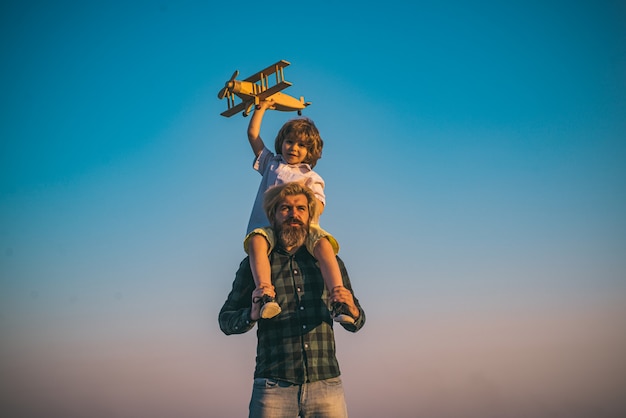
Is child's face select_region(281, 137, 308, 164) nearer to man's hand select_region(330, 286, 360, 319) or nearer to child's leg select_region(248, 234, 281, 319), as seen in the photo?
child's leg select_region(248, 234, 281, 319)

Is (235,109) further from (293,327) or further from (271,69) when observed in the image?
(293,327)

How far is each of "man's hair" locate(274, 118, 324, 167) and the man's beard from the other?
2.04m

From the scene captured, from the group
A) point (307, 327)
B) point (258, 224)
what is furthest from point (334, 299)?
point (258, 224)

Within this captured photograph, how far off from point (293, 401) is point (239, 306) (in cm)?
102

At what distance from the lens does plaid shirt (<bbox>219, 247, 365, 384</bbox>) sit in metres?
5.06

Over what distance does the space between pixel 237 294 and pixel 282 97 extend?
4.29 meters

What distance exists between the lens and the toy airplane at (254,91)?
863 cm

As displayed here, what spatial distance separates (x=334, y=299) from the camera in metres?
5.15

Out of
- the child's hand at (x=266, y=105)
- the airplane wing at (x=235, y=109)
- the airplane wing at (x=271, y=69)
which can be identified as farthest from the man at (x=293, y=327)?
the airplane wing at (x=271, y=69)

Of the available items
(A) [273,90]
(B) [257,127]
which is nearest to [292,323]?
(B) [257,127]

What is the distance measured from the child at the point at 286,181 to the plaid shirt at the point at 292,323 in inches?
5.7

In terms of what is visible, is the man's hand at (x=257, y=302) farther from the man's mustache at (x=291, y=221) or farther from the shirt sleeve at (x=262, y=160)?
the shirt sleeve at (x=262, y=160)

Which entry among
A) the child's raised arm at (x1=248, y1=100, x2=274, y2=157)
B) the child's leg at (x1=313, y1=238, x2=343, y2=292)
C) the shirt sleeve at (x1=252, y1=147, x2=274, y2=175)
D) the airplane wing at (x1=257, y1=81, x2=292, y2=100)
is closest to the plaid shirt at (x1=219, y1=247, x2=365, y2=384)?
the child's leg at (x1=313, y1=238, x2=343, y2=292)

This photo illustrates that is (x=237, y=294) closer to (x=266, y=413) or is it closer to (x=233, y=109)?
Result: (x=266, y=413)
